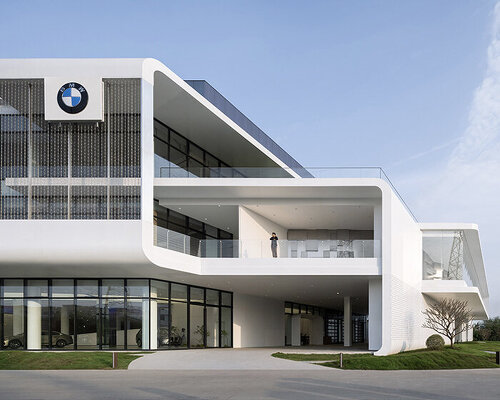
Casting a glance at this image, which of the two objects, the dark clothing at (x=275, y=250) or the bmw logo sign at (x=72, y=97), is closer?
the bmw logo sign at (x=72, y=97)

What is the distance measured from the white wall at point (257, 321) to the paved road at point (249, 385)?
1681 cm

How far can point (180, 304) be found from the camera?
32.8 metres

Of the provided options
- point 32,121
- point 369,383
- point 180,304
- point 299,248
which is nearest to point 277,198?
point 299,248

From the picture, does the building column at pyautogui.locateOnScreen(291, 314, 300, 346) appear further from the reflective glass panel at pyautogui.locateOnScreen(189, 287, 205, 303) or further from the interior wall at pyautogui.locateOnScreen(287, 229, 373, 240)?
the reflective glass panel at pyautogui.locateOnScreen(189, 287, 205, 303)

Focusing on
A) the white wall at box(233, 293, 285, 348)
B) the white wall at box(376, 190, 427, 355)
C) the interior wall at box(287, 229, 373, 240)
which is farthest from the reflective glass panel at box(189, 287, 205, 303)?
the white wall at box(376, 190, 427, 355)

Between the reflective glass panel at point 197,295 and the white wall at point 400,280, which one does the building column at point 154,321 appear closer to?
the reflective glass panel at point 197,295

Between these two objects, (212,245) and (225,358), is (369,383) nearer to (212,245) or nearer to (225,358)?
(225,358)

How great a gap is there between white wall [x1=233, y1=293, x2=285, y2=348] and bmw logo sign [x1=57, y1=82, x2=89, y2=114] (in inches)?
645

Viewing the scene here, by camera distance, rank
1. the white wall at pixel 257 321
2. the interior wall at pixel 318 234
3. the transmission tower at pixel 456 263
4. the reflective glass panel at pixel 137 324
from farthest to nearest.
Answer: the transmission tower at pixel 456 263 < the interior wall at pixel 318 234 < the white wall at pixel 257 321 < the reflective glass panel at pixel 137 324

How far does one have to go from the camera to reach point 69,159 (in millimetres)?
26844

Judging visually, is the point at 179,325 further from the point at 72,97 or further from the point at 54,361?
the point at 72,97

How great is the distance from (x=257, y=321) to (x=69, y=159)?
1875 cm

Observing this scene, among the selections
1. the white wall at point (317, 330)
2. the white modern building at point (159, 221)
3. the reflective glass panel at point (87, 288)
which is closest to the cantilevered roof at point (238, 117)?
the white modern building at point (159, 221)

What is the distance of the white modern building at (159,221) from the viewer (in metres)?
26.0
